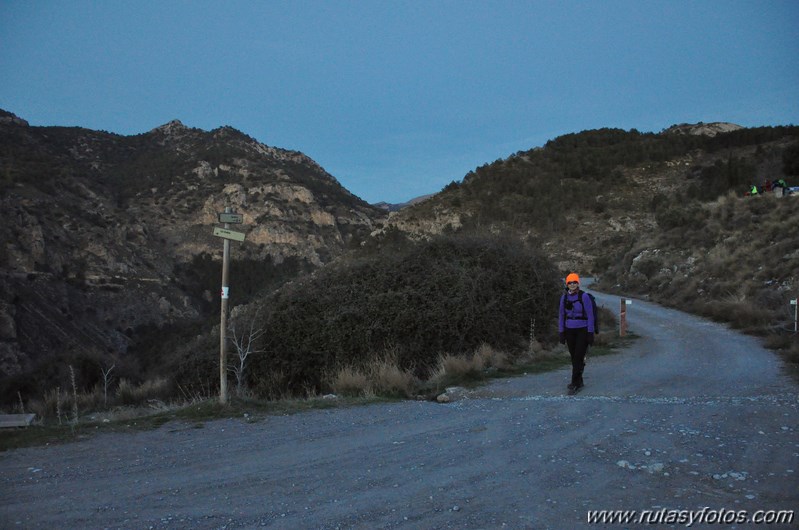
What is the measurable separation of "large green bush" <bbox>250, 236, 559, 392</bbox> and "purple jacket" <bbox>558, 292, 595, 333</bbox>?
4.32 m

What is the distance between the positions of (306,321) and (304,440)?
7174 mm

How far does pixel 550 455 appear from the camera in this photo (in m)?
5.22

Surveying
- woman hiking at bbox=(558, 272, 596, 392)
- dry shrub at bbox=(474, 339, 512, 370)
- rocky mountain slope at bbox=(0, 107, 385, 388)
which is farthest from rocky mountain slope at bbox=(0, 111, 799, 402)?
woman hiking at bbox=(558, 272, 596, 392)

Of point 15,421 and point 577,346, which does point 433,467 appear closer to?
point 577,346

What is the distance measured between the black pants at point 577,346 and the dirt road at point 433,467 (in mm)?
669

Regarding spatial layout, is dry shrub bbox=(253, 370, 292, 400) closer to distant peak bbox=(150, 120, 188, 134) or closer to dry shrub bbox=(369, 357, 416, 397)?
dry shrub bbox=(369, 357, 416, 397)

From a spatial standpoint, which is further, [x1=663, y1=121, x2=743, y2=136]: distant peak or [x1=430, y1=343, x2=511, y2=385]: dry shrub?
[x1=663, y1=121, x2=743, y2=136]: distant peak

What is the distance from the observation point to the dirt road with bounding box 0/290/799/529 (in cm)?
409

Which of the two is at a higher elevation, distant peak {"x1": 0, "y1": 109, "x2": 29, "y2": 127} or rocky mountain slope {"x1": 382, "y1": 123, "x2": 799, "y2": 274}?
distant peak {"x1": 0, "y1": 109, "x2": 29, "y2": 127}

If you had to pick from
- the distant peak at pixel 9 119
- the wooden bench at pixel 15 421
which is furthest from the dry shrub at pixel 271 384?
the distant peak at pixel 9 119

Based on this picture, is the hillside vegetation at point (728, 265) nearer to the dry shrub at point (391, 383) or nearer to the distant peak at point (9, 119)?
the dry shrub at point (391, 383)

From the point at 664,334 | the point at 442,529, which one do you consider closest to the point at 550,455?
the point at 442,529

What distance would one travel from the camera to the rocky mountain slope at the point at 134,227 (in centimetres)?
4669

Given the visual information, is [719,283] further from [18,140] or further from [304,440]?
[18,140]
